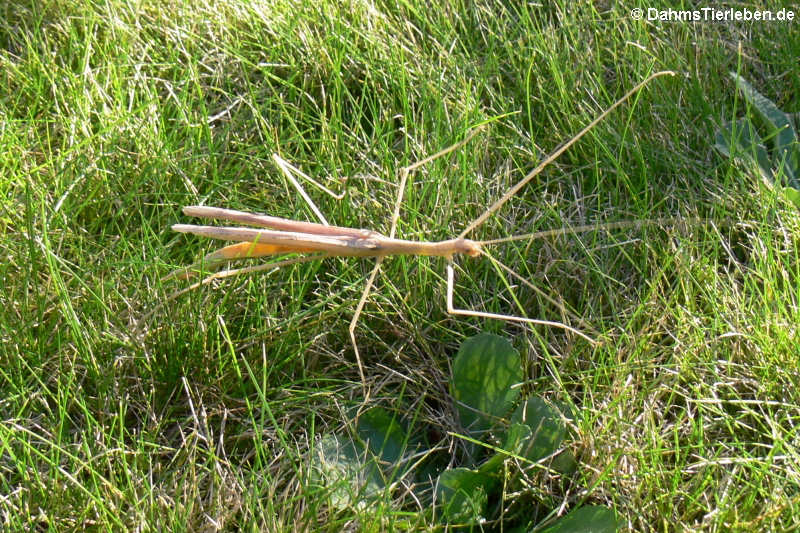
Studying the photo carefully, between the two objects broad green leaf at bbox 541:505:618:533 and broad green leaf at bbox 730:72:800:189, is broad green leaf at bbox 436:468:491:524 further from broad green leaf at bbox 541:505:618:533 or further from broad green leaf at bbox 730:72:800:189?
broad green leaf at bbox 730:72:800:189

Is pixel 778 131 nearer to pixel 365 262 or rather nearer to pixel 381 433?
pixel 365 262

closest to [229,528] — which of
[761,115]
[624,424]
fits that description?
[624,424]

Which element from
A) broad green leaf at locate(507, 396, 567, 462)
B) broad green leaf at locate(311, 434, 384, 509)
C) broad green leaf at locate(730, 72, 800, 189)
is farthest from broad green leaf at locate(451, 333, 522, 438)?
broad green leaf at locate(730, 72, 800, 189)

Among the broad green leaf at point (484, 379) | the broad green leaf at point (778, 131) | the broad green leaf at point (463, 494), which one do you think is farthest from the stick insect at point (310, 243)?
the broad green leaf at point (778, 131)

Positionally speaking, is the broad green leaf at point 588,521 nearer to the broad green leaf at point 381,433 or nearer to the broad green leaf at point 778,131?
the broad green leaf at point 381,433

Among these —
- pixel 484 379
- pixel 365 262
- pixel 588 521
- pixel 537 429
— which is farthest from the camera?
pixel 365 262

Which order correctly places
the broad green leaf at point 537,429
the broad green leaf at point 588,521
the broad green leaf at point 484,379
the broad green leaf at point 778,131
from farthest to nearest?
1. the broad green leaf at point 778,131
2. the broad green leaf at point 484,379
3. the broad green leaf at point 537,429
4. the broad green leaf at point 588,521

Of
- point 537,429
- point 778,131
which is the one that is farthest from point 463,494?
point 778,131
